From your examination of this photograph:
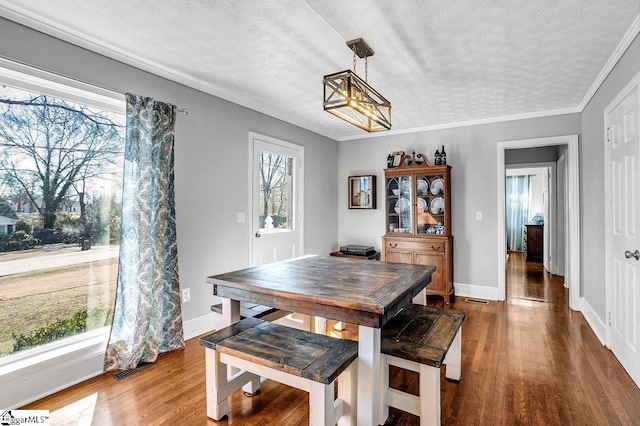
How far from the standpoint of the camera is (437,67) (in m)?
2.75

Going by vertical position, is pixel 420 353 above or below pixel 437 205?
below

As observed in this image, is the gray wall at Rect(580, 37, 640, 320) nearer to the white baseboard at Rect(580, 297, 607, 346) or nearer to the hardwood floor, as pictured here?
the white baseboard at Rect(580, 297, 607, 346)

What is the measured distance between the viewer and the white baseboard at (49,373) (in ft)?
6.46

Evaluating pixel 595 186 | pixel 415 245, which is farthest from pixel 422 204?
pixel 595 186

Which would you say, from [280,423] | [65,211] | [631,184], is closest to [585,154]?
[631,184]

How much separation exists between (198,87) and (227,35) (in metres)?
0.98

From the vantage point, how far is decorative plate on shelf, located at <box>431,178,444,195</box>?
4.33 meters

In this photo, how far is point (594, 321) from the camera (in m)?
3.20

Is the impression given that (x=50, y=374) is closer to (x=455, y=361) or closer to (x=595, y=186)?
(x=455, y=361)

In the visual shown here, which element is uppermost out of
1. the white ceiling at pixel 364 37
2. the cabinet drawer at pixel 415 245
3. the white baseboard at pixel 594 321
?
the white ceiling at pixel 364 37

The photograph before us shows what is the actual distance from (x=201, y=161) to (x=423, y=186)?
9.27 feet

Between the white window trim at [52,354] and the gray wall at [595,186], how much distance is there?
390 centimetres

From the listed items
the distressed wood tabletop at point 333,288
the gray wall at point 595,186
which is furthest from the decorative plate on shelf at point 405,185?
the distressed wood tabletop at point 333,288

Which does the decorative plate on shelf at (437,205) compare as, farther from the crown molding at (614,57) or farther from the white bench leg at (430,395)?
the white bench leg at (430,395)
